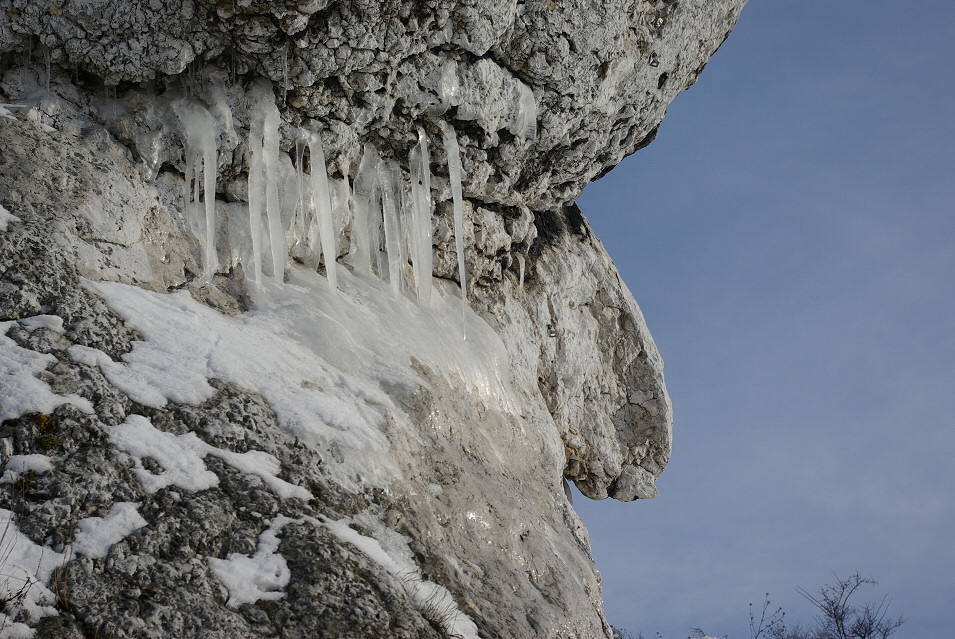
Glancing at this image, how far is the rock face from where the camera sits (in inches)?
162

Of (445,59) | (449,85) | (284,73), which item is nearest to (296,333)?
(284,73)

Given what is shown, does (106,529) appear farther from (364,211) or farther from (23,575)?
(364,211)

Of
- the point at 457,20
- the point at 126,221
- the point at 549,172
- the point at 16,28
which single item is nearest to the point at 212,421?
the point at 126,221

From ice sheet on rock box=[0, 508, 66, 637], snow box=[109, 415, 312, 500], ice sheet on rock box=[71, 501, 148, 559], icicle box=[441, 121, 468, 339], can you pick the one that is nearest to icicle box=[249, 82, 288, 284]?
icicle box=[441, 121, 468, 339]

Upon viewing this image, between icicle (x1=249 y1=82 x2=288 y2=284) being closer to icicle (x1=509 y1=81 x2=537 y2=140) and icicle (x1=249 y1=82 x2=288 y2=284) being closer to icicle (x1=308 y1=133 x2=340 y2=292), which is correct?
icicle (x1=308 y1=133 x2=340 y2=292)

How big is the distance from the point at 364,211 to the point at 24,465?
457 centimetres

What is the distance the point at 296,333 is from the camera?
21.2 feet

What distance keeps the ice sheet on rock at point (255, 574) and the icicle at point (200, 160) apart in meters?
3.12

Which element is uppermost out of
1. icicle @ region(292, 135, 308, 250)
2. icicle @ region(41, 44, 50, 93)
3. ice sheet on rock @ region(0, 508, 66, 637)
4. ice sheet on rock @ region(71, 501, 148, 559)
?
icicle @ region(292, 135, 308, 250)

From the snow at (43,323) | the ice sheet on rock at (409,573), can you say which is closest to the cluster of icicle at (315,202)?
the snow at (43,323)

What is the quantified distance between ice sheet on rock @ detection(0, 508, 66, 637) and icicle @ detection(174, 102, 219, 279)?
3.30m

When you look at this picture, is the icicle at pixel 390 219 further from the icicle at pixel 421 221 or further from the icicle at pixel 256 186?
the icicle at pixel 256 186

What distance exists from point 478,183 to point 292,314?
121 inches

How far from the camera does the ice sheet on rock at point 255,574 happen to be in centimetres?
399
